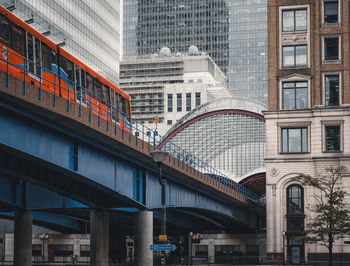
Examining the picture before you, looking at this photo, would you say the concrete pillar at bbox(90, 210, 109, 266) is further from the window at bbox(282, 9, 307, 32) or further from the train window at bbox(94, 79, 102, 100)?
the window at bbox(282, 9, 307, 32)

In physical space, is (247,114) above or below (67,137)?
above

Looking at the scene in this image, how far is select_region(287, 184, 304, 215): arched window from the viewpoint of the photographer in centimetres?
7400

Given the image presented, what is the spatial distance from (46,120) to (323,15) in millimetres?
51384

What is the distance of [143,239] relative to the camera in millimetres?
42812

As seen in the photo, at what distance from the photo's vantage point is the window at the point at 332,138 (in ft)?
239

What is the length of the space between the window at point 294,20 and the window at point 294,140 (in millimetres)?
10709

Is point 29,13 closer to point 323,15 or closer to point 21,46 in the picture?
point 323,15

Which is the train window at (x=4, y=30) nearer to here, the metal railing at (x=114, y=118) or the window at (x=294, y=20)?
the metal railing at (x=114, y=118)

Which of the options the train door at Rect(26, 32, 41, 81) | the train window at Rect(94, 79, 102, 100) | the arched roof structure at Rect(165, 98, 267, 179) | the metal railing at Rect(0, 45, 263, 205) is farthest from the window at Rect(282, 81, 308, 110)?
the arched roof structure at Rect(165, 98, 267, 179)

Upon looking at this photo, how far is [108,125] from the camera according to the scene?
3466cm

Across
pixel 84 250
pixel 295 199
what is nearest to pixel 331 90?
pixel 295 199

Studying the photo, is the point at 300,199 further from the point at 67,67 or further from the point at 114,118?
the point at 67,67

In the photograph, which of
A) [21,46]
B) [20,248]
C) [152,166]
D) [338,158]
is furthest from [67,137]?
[338,158]

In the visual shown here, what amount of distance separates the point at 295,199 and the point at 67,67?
3850 cm
